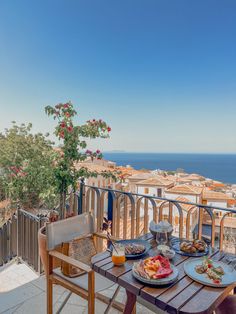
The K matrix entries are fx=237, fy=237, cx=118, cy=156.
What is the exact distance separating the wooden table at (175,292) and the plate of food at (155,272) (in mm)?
27

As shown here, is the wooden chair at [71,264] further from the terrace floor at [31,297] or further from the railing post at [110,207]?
the railing post at [110,207]

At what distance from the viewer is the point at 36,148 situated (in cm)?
868

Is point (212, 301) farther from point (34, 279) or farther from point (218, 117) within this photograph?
point (218, 117)

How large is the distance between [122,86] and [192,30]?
14.7 feet

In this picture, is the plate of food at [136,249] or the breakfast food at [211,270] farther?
the plate of food at [136,249]

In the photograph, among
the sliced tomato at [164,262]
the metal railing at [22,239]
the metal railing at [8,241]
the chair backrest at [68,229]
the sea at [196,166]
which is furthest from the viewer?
the sea at [196,166]

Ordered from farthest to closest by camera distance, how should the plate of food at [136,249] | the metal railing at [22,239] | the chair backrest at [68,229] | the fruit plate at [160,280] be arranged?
the metal railing at [22,239] < the chair backrest at [68,229] < the plate of food at [136,249] < the fruit plate at [160,280]

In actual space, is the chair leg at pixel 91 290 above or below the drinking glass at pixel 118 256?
below

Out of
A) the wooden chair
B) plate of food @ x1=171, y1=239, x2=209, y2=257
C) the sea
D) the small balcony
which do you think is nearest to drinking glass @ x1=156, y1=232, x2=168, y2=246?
plate of food @ x1=171, y1=239, x2=209, y2=257

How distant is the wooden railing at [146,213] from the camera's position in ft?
7.16

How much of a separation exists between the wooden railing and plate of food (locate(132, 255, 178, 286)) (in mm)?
871

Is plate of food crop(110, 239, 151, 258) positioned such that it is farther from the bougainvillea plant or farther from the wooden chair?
the bougainvillea plant

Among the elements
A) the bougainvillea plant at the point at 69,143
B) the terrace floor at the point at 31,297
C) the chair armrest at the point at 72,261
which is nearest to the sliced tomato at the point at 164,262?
the chair armrest at the point at 72,261

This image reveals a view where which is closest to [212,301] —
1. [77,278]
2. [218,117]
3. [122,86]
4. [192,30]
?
[77,278]
